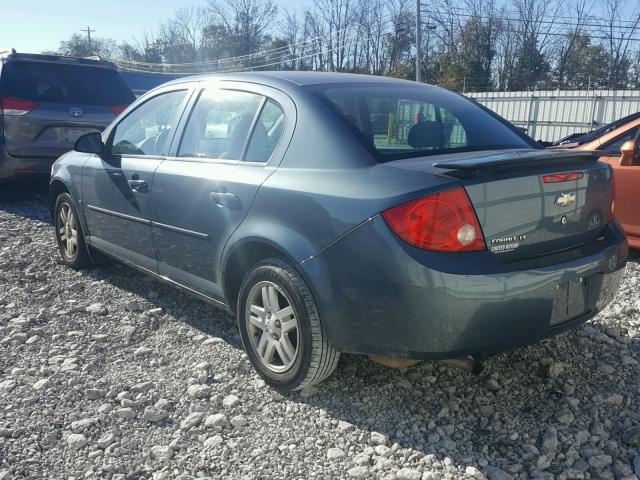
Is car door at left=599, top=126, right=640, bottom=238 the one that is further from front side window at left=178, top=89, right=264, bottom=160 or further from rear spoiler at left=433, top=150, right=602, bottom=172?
front side window at left=178, top=89, right=264, bottom=160

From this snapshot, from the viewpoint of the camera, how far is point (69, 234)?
521 centimetres

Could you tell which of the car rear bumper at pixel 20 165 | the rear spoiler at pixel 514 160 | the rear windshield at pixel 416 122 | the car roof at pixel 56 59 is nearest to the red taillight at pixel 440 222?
the rear spoiler at pixel 514 160

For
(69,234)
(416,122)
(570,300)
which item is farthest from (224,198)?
(69,234)

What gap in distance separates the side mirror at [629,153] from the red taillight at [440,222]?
365 cm

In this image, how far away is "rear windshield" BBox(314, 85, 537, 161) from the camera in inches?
115

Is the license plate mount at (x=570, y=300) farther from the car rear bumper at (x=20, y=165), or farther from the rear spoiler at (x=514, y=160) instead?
the car rear bumper at (x=20, y=165)

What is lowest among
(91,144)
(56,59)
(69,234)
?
(69,234)

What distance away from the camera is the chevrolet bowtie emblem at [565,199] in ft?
8.78

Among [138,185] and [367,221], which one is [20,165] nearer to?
[138,185]

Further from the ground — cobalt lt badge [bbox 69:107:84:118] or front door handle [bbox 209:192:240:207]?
cobalt lt badge [bbox 69:107:84:118]

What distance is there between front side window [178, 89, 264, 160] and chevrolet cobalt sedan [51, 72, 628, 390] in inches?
0.4

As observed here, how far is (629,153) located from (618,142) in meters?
0.41

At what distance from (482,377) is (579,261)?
84cm

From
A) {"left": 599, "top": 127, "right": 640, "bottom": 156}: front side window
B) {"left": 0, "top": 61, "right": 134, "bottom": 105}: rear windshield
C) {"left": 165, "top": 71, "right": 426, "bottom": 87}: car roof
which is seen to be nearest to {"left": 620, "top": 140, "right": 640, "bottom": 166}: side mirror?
{"left": 599, "top": 127, "right": 640, "bottom": 156}: front side window
